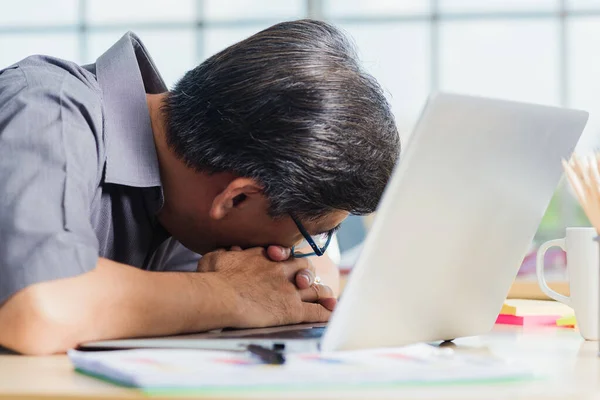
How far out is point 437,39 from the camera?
5.84 m

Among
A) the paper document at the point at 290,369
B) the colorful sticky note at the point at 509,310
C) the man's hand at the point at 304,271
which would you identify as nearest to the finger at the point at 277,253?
the man's hand at the point at 304,271

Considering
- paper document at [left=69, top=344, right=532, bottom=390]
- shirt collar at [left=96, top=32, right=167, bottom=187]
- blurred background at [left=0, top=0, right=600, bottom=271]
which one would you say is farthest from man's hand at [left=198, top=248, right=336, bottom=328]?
blurred background at [left=0, top=0, right=600, bottom=271]

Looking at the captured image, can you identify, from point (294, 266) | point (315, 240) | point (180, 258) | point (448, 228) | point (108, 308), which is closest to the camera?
point (448, 228)

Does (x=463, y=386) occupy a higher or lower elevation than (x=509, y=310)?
higher

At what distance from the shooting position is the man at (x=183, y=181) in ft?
2.76

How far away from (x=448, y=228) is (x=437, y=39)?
5295 mm

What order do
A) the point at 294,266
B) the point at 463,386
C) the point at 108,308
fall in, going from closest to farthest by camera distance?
1. the point at 463,386
2. the point at 108,308
3. the point at 294,266

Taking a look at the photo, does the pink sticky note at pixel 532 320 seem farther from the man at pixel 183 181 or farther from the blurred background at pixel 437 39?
the blurred background at pixel 437 39

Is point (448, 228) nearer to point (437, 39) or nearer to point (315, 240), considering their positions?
point (315, 240)

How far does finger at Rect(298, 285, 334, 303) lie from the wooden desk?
0.26 meters

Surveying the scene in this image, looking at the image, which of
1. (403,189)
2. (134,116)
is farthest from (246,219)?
(403,189)

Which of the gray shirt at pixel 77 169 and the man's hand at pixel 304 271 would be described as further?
the man's hand at pixel 304 271

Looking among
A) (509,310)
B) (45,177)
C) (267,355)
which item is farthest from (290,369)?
(509,310)

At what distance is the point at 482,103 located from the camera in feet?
2.25
